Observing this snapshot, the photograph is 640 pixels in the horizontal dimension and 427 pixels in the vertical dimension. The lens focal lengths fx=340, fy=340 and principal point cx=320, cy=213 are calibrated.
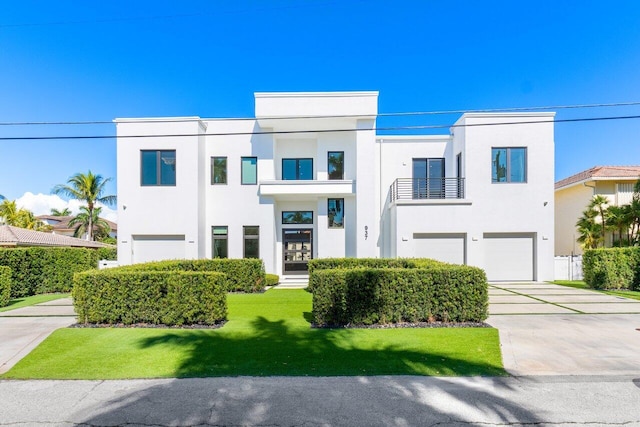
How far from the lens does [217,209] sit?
55.2 ft

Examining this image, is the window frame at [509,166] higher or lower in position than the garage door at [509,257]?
higher

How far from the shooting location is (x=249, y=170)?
1695 centimetres

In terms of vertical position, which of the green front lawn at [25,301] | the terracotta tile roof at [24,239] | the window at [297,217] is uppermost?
the window at [297,217]

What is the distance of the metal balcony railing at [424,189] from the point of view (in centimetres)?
1642

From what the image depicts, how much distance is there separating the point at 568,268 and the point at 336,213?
11.5m

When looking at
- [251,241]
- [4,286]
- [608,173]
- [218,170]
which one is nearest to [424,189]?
[251,241]

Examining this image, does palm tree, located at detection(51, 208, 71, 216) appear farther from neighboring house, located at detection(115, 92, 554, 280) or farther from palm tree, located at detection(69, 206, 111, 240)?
neighboring house, located at detection(115, 92, 554, 280)

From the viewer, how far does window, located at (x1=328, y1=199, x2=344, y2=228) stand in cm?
1680

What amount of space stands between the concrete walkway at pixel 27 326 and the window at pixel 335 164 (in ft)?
38.6

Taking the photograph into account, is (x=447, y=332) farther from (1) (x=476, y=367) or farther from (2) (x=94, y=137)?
(2) (x=94, y=137)

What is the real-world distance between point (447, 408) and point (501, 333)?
146 inches

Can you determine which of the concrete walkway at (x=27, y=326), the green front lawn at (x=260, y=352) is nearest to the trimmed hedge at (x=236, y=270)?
the concrete walkway at (x=27, y=326)

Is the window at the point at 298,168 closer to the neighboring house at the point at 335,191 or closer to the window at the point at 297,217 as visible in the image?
the neighboring house at the point at 335,191

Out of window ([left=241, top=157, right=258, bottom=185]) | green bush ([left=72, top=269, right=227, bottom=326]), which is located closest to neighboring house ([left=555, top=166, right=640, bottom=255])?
window ([left=241, top=157, right=258, bottom=185])
